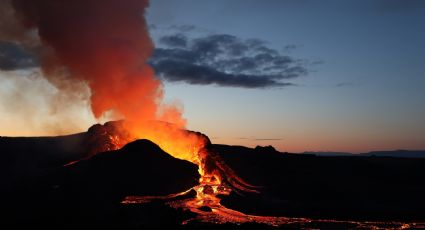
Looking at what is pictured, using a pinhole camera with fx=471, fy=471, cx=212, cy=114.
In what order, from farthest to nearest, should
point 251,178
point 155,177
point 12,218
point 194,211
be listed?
1. point 251,178
2. point 155,177
3. point 194,211
4. point 12,218

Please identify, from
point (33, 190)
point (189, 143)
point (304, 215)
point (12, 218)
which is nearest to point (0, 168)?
point (33, 190)

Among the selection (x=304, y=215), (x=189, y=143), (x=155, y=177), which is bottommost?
(x=304, y=215)

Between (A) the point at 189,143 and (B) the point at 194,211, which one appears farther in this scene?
(A) the point at 189,143

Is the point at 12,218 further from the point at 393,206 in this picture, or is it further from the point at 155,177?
the point at 393,206

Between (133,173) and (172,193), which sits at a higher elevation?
(133,173)

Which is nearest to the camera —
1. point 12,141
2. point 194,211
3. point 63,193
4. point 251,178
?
point 194,211

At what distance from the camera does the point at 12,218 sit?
44406 mm

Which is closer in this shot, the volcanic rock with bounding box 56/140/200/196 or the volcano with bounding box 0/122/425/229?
the volcano with bounding box 0/122/425/229

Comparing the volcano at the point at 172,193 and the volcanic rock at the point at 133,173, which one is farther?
the volcanic rock at the point at 133,173

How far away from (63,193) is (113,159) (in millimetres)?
10781

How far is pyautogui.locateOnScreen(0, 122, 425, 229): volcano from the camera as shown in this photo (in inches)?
1769

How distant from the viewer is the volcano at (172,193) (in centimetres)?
4492

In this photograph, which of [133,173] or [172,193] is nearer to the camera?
[172,193]

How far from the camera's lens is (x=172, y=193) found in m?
57.5
